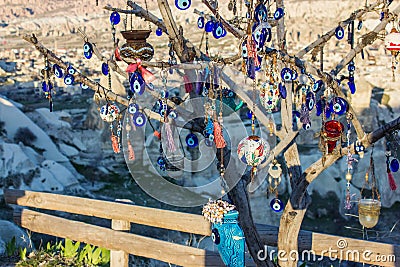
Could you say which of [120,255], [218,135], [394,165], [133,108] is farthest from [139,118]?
[120,255]

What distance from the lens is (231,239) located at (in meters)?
3.08

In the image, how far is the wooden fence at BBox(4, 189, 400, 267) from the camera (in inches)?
147

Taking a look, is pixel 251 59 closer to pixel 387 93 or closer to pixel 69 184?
pixel 69 184

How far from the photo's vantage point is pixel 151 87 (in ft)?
10.6

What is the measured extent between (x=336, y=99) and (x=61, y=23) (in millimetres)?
69787

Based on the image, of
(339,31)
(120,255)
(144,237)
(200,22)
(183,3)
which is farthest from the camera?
(120,255)

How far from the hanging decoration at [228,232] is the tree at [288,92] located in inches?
11.3

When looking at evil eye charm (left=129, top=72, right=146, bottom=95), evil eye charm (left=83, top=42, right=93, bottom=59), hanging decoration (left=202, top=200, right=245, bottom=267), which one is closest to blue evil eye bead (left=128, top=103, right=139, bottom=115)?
evil eye charm (left=129, top=72, right=146, bottom=95)

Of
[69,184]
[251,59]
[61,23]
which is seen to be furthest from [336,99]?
[61,23]

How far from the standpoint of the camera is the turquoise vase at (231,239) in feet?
10.1

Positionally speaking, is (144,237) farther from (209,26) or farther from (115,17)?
(209,26)

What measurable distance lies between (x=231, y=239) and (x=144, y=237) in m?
1.71

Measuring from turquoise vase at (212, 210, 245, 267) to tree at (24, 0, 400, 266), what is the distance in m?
0.34

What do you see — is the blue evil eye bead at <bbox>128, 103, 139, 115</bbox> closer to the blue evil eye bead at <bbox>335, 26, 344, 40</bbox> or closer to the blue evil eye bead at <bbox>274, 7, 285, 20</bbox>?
the blue evil eye bead at <bbox>274, 7, 285, 20</bbox>
